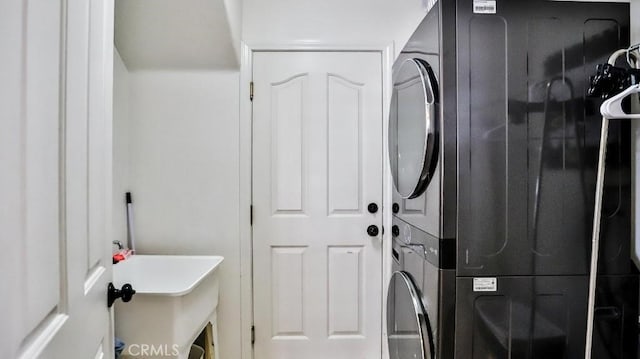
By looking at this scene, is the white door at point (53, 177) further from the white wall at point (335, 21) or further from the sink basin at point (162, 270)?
the white wall at point (335, 21)

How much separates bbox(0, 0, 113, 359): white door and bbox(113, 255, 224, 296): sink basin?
773 mm

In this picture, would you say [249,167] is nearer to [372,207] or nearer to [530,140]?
[372,207]

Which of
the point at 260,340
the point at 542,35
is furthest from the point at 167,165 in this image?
the point at 542,35

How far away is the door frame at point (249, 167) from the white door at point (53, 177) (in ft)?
3.58

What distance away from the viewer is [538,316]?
1046 mm

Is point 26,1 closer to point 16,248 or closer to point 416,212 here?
point 16,248

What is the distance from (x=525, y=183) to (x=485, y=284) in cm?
34

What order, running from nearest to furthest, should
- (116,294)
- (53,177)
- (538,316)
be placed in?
(53,177)
(116,294)
(538,316)

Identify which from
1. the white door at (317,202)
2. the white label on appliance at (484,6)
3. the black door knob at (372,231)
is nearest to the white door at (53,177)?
the white label on appliance at (484,6)

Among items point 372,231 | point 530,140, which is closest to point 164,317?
point 372,231

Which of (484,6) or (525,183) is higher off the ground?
(484,6)

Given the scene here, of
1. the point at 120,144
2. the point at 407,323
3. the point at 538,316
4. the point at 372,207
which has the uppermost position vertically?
the point at 120,144

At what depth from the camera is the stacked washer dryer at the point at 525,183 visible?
103 cm

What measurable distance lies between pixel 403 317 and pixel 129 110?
6.10 feet
